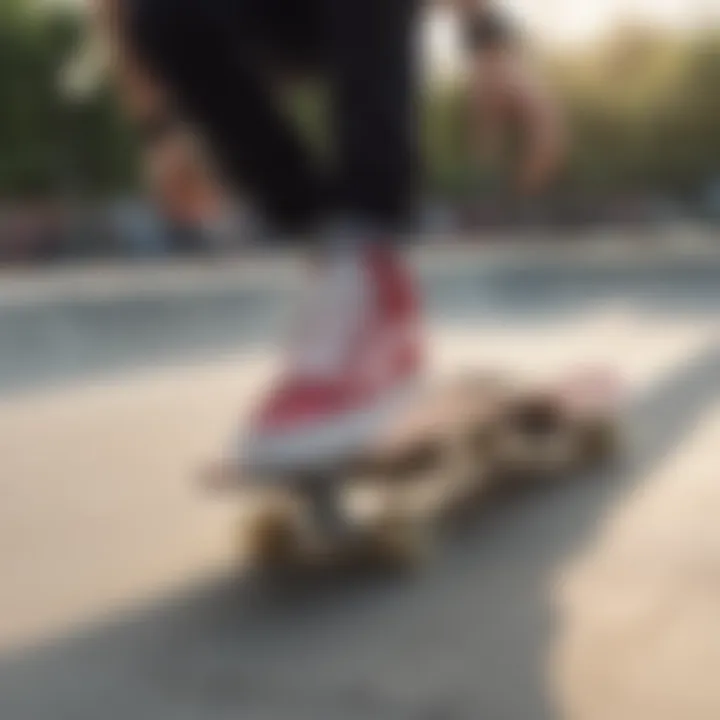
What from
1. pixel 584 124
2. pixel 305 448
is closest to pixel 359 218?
pixel 305 448

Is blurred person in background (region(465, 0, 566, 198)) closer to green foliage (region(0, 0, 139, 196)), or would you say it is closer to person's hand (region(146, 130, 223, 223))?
person's hand (region(146, 130, 223, 223))

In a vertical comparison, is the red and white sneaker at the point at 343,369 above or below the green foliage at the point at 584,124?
below

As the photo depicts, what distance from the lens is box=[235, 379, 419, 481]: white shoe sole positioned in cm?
80

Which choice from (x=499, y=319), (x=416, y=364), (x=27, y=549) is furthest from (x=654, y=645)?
(x=499, y=319)

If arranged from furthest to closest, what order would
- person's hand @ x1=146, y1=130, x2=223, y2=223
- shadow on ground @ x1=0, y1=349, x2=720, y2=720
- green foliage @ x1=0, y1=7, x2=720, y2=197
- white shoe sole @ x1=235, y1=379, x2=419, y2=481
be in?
green foliage @ x1=0, y1=7, x2=720, y2=197 < person's hand @ x1=146, y1=130, x2=223, y2=223 < white shoe sole @ x1=235, y1=379, x2=419, y2=481 < shadow on ground @ x1=0, y1=349, x2=720, y2=720

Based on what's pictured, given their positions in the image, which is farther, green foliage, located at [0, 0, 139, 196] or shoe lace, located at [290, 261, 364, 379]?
green foliage, located at [0, 0, 139, 196]

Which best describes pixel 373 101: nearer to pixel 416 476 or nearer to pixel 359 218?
pixel 359 218

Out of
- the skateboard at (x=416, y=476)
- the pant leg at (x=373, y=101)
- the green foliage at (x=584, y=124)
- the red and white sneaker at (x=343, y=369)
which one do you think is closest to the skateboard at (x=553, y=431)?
the skateboard at (x=416, y=476)

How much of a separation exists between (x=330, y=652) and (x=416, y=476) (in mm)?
203

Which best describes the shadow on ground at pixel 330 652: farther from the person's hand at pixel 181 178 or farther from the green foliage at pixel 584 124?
the green foliage at pixel 584 124

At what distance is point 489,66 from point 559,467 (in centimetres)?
36

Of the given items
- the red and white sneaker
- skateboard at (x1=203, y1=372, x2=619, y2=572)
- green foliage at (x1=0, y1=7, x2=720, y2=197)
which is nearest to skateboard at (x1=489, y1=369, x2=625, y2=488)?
skateboard at (x1=203, y1=372, x2=619, y2=572)

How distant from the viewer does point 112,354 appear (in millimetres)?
2191

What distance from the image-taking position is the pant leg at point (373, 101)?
0.87m
